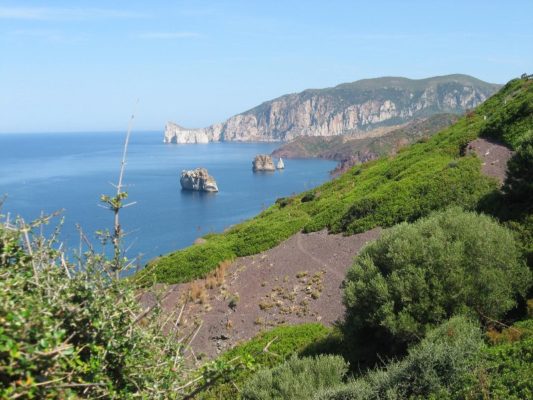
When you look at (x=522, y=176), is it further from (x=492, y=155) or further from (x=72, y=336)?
(x=72, y=336)

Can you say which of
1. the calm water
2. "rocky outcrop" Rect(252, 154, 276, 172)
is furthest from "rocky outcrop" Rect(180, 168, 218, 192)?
"rocky outcrop" Rect(252, 154, 276, 172)

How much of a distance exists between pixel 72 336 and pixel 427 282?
8700mm

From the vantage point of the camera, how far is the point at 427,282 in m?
11.2

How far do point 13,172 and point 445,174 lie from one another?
132m

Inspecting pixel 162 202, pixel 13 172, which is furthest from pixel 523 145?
pixel 13 172

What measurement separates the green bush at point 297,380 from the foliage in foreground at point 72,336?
194 inches

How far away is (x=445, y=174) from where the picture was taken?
22.6 meters

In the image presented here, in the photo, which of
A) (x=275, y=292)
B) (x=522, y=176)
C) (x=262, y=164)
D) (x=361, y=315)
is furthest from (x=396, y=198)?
(x=262, y=164)

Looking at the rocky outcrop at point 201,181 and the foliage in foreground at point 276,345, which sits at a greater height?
the foliage in foreground at point 276,345

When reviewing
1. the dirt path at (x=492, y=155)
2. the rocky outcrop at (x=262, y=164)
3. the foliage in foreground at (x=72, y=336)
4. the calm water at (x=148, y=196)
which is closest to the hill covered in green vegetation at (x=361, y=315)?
the foliage in foreground at (x=72, y=336)

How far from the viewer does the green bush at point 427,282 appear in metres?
10.9

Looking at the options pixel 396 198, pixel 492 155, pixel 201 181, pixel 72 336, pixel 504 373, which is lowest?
pixel 201 181

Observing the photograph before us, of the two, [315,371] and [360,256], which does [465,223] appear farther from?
[315,371]

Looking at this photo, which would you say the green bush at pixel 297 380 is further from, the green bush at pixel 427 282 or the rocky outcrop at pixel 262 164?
the rocky outcrop at pixel 262 164
